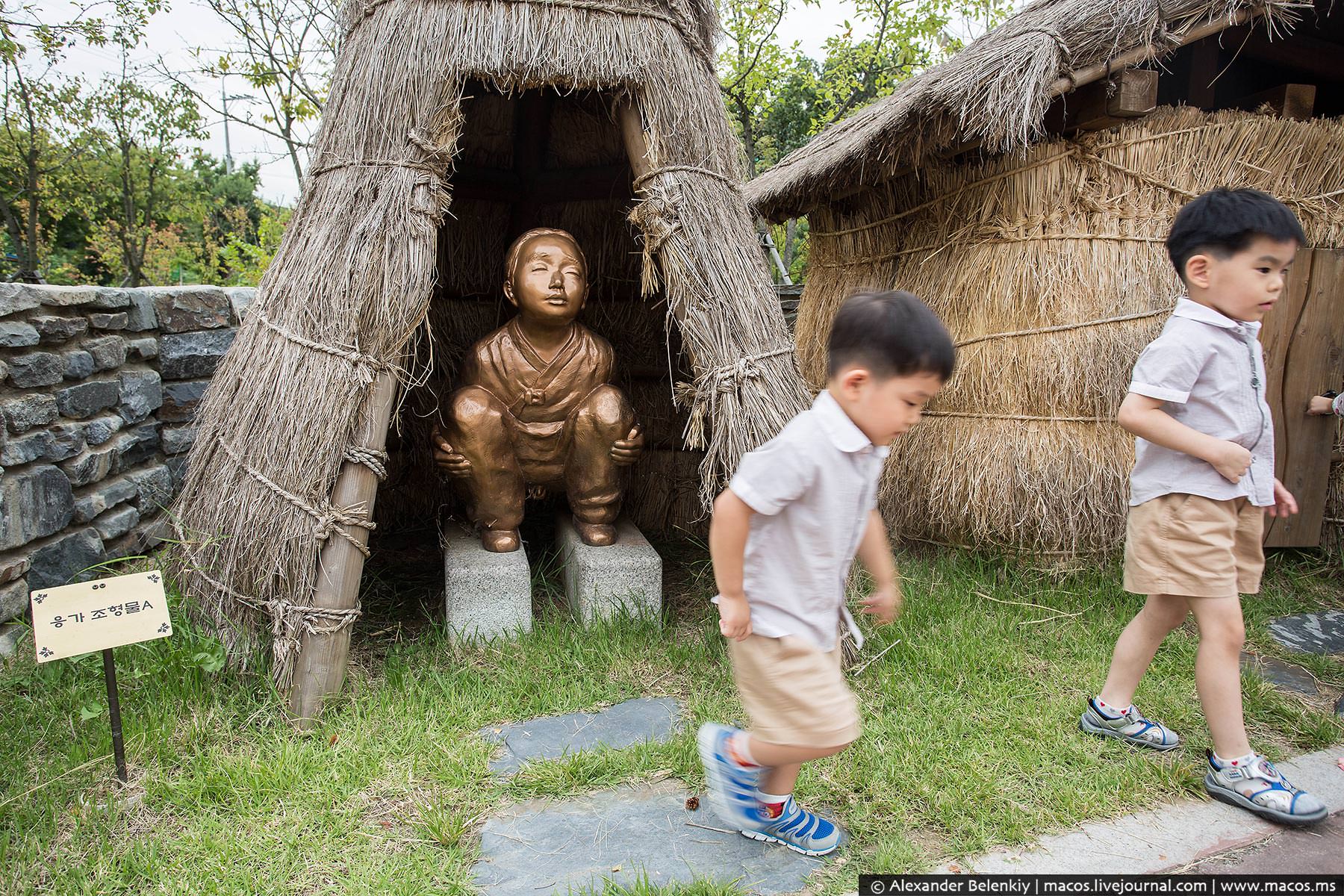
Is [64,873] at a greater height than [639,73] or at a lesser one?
lesser

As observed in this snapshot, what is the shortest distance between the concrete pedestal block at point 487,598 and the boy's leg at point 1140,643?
214cm

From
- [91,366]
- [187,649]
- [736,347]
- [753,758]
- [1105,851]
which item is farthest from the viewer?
[91,366]

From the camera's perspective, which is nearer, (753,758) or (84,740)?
(753,758)

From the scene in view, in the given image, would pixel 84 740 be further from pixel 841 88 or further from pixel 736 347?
pixel 841 88

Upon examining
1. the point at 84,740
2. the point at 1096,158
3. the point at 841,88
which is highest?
the point at 841,88

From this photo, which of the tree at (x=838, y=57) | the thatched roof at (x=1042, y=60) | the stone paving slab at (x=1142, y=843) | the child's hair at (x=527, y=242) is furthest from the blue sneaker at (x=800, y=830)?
the tree at (x=838, y=57)

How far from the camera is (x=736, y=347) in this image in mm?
3107

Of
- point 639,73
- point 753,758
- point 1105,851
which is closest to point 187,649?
Answer: point 753,758

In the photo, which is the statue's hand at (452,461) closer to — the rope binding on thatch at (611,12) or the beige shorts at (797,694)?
the rope binding on thatch at (611,12)

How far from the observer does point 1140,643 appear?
8.29 feet

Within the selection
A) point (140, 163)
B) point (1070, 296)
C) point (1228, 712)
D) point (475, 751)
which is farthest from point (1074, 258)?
point (140, 163)

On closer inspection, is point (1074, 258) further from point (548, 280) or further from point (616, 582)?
point (616, 582)

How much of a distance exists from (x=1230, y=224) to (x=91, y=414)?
3.96m

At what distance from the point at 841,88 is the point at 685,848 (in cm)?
1096
